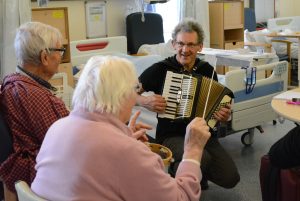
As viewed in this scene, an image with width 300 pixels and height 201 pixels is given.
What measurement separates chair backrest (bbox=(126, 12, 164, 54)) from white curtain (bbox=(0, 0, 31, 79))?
52.1 inches

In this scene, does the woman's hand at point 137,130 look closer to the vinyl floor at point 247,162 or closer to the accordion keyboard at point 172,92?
the accordion keyboard at point 172,92

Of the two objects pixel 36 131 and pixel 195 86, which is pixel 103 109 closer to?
pixel 36 131

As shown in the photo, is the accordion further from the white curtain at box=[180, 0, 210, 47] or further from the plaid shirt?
the white curtain at box=[180, 0, 210, 47]

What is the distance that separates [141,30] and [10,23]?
1.57m

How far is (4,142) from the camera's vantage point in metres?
1.71

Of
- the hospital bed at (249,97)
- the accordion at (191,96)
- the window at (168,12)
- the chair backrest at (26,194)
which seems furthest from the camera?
the window at (168,12)

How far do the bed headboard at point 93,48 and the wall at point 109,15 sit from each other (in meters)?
0.58

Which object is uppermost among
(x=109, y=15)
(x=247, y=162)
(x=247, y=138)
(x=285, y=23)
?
(x=109, y=15)

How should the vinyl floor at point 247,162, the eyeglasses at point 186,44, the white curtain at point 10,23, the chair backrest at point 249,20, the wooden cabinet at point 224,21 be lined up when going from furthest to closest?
the chair backrest at point 249,20
the wooden cabinet at point 224,21
the white curtain at point 10,23
the vinyl floor at point 247,162
the eyeglasses at point 186,44

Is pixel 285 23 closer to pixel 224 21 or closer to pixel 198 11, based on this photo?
pixel 224 21

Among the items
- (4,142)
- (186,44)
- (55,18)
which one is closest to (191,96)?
(186,44)

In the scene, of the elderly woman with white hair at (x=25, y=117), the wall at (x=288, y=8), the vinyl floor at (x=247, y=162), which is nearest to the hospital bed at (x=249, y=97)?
the vinyl floor at (x=247, y=162)

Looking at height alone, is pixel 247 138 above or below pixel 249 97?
below

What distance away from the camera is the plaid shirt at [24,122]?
169 centimetres
